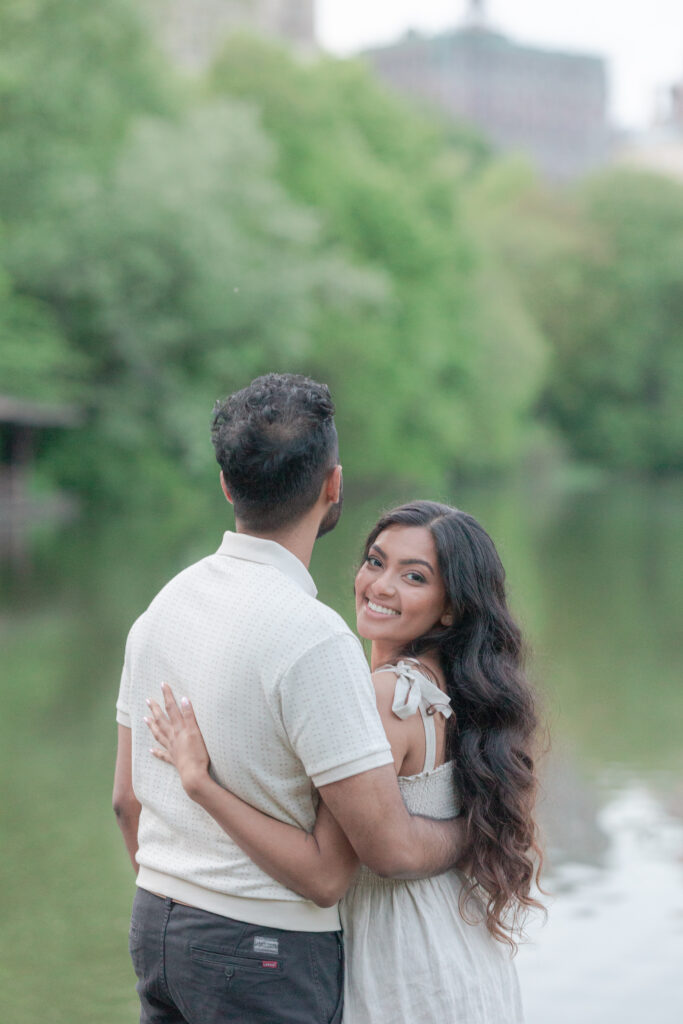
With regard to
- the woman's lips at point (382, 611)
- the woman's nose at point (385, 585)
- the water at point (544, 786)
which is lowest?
the water at point (544, 786)

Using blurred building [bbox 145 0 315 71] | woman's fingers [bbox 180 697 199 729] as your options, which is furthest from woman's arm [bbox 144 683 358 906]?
blurred building [bbox 145 0 315 71]

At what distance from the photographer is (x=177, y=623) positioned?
1996 millimetres

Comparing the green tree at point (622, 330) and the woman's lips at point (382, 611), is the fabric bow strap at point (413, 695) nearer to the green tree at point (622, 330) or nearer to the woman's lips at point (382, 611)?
the woman's lips at point (382, 611)

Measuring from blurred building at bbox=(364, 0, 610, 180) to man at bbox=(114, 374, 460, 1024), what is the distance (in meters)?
112

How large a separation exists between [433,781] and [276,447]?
57 cm

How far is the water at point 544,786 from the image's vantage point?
4496mm

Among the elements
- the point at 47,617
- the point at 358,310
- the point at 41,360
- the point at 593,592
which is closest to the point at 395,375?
the point at 358,310

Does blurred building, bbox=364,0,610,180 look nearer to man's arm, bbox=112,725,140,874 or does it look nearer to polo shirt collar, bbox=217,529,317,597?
man's arm, bbox=112,725,140,874

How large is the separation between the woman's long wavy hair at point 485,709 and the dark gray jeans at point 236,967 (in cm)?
26

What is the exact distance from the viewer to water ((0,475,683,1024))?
14.8 ft

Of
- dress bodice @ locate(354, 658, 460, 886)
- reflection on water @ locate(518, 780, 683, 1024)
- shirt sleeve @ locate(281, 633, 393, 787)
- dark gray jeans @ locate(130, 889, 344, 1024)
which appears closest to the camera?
shirt sleeve @ locate(281, 633, 393, 787)

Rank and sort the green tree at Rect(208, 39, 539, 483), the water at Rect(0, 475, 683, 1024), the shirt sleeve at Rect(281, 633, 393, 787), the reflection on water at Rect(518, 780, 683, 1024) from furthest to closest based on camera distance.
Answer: the green tree at Rect(208, 39, 539, 483) < the water at Rect(0, 475, 683, 1024) < the reflection on water at Rect(518, 780, 683, 1024) < the shirt sleeve at Rect(281, 633, 393, 787)

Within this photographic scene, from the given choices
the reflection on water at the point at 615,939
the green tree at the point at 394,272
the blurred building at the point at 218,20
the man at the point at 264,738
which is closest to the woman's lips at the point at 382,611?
the man at the point at 264,738

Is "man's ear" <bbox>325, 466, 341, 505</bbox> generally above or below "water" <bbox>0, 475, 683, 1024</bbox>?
above
